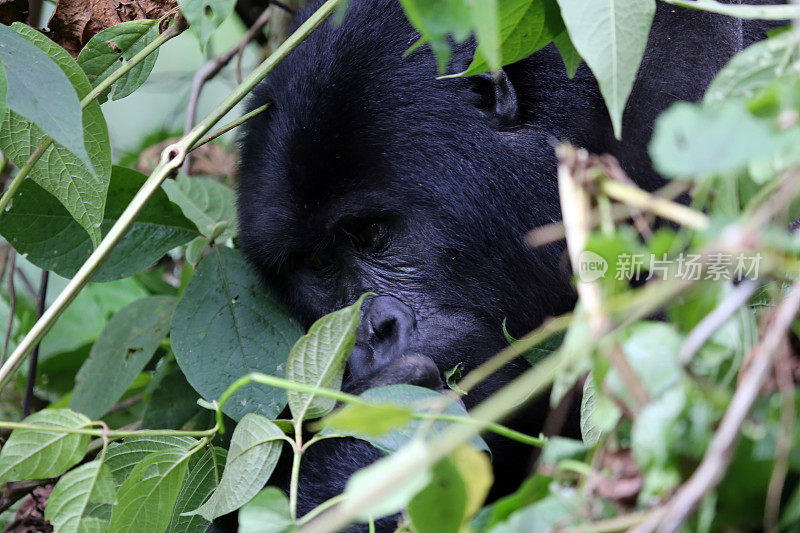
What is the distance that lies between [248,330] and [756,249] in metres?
0.95

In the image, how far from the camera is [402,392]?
29.0 inches

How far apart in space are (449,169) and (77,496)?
640 millimetres

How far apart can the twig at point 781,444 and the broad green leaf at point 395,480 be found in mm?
158

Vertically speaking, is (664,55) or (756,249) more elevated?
(756,249)

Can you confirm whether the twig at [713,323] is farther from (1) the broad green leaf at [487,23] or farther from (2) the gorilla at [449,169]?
(2) the gorilla at [449,169]

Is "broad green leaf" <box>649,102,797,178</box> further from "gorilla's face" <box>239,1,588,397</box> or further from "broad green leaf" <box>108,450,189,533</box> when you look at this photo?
"gorilla's face" <box>239,1,588,397</box>

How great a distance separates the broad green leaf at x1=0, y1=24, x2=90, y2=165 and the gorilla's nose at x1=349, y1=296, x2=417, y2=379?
506 millimetres

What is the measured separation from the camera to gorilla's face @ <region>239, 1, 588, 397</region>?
3.89ft

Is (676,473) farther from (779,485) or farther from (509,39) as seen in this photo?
(509,39)

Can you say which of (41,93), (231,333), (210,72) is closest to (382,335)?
(231,333)

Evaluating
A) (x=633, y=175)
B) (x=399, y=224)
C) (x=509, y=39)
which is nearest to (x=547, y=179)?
(x=633, y=175)

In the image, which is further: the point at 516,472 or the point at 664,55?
the point at 516,472

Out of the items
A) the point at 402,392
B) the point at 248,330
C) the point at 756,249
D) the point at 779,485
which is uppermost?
the point at 756,249

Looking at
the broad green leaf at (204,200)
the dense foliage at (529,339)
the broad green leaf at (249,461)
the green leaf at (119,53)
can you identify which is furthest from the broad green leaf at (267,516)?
the broad green leaf at (204,200)
